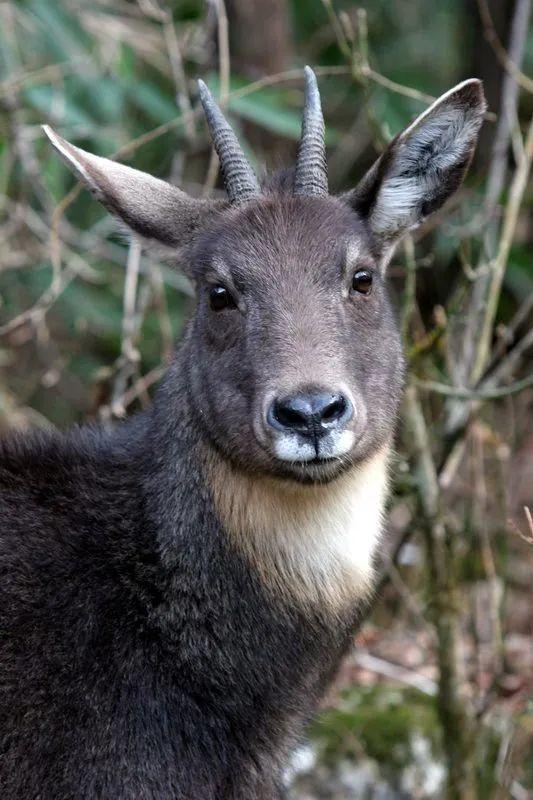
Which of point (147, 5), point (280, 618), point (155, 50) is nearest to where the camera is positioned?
point (280, 618)

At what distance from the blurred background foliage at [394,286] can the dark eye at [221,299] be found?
63 centimetres

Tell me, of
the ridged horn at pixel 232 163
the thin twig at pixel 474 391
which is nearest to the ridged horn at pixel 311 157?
the ridged horn at pixel 232 163

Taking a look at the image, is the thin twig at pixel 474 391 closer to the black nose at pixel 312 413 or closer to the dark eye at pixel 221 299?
the dark eye at pixel 221 299

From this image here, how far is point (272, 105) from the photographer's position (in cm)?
888

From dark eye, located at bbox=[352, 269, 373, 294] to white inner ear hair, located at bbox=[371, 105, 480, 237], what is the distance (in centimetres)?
29

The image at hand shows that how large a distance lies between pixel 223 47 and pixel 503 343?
Result: 2494mm

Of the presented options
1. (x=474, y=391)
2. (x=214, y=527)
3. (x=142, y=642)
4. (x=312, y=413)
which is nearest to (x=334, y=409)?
(x=312, y=413)

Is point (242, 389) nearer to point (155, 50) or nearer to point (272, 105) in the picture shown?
point (272, 105)

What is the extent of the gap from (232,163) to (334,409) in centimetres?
143

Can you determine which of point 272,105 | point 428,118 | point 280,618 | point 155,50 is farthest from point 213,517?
point 155,50

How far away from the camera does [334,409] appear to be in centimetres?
484

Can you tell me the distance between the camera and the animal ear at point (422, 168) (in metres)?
5.51

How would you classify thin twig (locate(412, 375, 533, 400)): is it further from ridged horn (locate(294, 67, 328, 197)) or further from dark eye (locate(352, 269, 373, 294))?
ridged horn (locate(294, 67, 328, 197))

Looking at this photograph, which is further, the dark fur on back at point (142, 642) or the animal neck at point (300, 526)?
the animal neck at point (300, 526)
